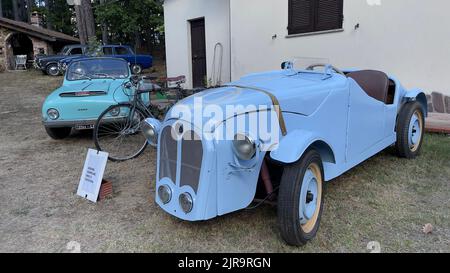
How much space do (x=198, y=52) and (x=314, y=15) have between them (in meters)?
5.12

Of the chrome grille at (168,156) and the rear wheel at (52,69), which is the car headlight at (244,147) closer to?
the chrome grille at (168,156)

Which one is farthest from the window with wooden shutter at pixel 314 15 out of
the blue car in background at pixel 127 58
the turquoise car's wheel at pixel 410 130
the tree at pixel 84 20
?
the tree at pixel 84 20

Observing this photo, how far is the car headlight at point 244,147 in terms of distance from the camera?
246cm

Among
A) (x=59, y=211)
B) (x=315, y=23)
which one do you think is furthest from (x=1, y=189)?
(x=315, y=23)

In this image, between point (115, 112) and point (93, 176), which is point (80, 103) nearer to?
point (115, 112)

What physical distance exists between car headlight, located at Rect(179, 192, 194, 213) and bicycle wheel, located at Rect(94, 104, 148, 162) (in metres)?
2.59

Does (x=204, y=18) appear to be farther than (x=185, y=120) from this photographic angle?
Yes

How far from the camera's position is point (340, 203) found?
11.4ft

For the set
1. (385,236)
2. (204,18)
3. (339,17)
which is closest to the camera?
(385,236)

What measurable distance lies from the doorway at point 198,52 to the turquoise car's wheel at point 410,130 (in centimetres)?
759

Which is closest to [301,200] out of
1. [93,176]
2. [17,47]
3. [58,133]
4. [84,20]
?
[93,176]

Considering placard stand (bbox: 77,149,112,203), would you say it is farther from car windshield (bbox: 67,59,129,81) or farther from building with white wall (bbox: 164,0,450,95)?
building with white wall (bbox: 164,0,450,95)

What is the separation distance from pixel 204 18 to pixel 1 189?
866 cm
